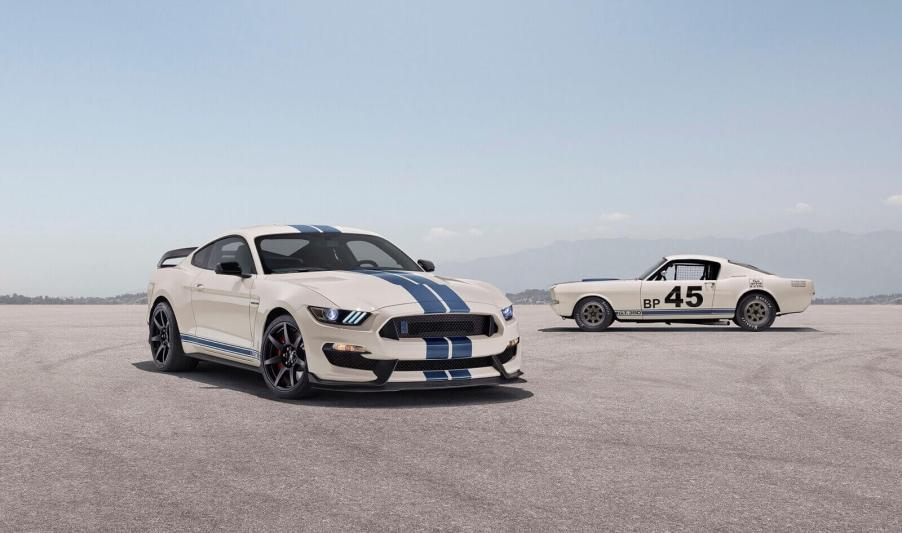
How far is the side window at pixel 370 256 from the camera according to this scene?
9727 mm

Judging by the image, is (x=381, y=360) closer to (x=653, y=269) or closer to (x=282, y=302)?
(x=282, y=302)

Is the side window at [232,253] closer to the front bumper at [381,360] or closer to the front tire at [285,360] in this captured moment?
the front tire at [285,360]

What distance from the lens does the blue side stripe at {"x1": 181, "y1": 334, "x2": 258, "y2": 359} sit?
29.1ft

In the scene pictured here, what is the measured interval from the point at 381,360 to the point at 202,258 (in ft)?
11.8

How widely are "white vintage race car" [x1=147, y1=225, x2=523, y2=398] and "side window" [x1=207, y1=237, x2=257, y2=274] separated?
0.06 feet

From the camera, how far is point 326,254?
962cm

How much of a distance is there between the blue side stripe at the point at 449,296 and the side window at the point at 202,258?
275 cm

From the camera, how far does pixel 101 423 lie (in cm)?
709

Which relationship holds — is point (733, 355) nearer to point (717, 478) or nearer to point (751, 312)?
point (751, 312)

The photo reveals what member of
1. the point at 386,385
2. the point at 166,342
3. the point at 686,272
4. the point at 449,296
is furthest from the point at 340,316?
the point at 686,272

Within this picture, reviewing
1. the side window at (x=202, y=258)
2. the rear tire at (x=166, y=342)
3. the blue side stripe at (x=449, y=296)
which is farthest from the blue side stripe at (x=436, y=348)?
the rear tire at (x=166, y=342)

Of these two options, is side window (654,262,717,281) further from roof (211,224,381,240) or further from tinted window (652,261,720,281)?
roof (211,224,381,240)

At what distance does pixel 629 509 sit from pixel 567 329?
13.2m

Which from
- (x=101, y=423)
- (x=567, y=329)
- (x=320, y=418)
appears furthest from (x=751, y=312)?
(x=101, y=423)
